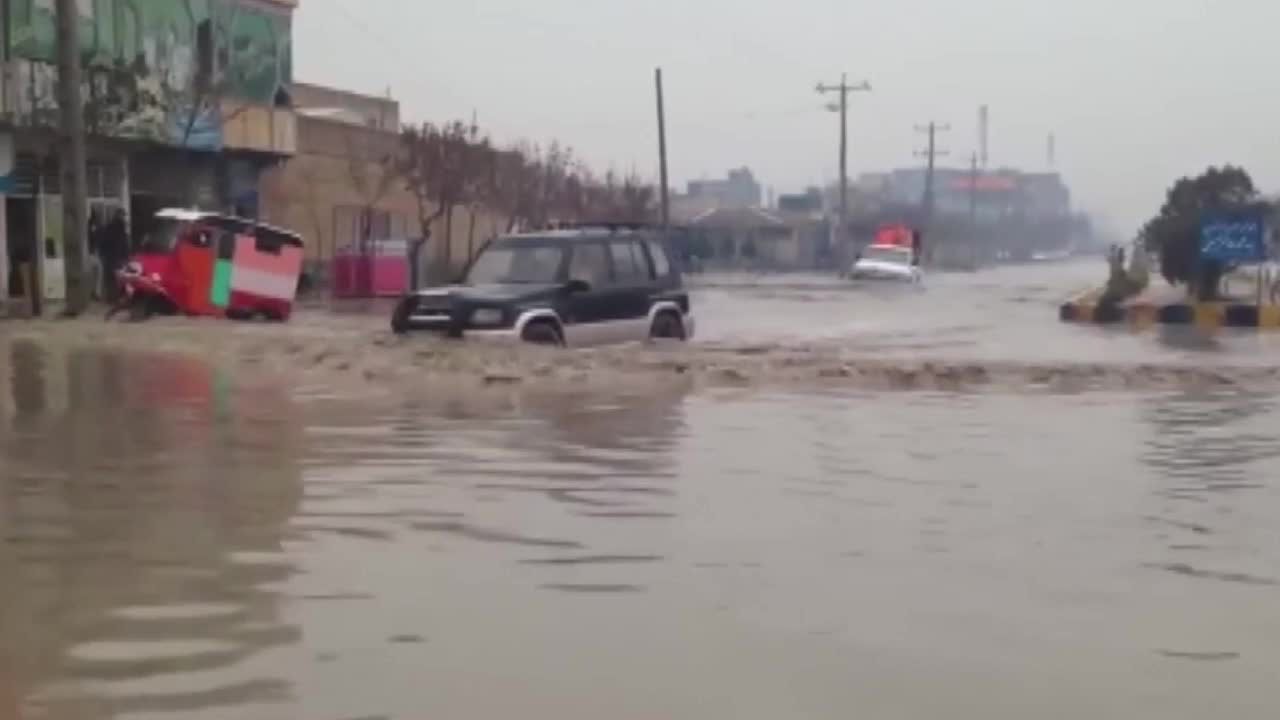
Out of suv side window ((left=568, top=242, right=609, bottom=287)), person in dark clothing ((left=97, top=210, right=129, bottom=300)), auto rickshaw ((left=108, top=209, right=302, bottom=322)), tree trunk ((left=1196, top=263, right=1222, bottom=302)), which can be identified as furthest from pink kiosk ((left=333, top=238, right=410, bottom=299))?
suv side window ((left=568, top=242, right=609, bottom=287))

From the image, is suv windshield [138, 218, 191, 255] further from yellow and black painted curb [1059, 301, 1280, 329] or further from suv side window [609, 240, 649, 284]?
yellow and black painted curb [1059, 301, 1280, 329]

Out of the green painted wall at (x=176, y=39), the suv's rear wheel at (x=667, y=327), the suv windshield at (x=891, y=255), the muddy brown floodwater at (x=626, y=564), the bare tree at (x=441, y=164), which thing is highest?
the green painted wall at (x=176, y=39)

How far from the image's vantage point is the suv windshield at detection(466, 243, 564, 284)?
744 inches

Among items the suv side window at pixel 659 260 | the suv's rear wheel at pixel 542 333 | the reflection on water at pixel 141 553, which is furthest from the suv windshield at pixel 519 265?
the reflection on water at pixel 141 553

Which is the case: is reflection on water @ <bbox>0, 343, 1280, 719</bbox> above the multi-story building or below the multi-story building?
below

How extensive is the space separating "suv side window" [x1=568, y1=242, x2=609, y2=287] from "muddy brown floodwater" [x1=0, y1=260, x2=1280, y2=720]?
642cm

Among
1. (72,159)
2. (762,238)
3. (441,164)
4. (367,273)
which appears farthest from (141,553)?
(762,238)

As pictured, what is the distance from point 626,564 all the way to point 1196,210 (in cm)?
2997

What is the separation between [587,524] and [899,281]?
1839 inches

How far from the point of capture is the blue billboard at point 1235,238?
29.9 m

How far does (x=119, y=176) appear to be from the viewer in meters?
32.9

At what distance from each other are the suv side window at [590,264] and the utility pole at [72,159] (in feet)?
28.8

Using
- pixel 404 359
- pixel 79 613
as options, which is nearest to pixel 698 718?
pixel 79 613

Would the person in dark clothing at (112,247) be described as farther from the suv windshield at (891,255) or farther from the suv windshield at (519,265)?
the suv windshield at (891,255)
